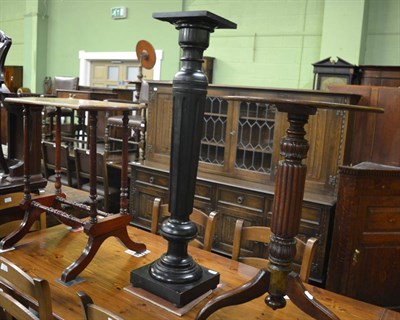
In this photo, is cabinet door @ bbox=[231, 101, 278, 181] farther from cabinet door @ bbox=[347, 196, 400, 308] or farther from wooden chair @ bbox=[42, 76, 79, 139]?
wooden chair @ bbox=[42, 76, 79, 139]

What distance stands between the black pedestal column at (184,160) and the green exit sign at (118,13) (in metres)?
6.42

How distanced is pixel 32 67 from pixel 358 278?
7959 mm

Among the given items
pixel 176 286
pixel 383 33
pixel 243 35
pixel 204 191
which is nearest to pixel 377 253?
pixel 204 191

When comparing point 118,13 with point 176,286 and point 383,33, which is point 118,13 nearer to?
point 383,33

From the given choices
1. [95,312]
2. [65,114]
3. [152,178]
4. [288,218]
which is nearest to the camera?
[95,312]

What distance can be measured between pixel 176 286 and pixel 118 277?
29cm

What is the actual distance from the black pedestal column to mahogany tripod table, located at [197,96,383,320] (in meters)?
0.26

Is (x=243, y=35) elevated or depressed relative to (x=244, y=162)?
elevated

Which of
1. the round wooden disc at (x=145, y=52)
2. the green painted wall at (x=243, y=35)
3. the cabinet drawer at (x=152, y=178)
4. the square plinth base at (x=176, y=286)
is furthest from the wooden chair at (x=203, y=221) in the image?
the green painted wall at (x=243, y=35)

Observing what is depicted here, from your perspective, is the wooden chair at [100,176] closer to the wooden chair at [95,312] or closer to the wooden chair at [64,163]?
the wooden chair at [64,163]

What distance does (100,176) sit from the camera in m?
4.15

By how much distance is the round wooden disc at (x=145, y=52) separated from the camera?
5.35 m

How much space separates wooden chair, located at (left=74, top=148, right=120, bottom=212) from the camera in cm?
394

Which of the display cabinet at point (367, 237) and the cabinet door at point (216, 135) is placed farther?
the cabinet door at point (216, 135)
